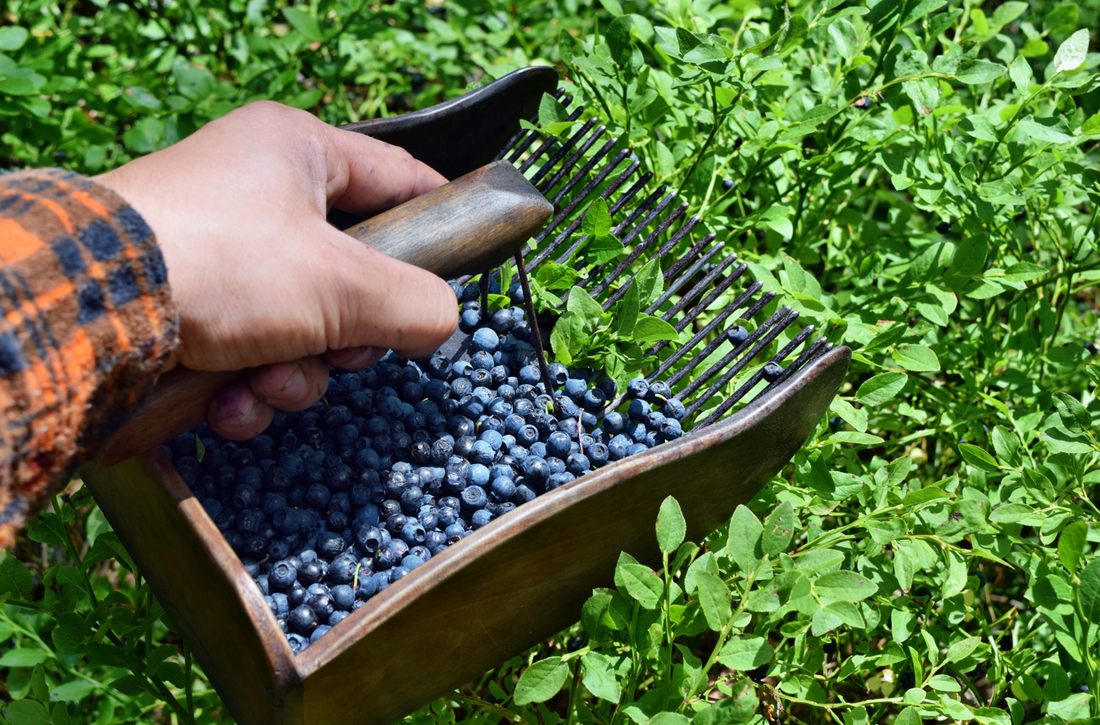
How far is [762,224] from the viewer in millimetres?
1510

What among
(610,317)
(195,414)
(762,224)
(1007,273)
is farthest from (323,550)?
(1007,273)

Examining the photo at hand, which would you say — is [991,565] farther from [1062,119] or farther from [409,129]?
[409,129]

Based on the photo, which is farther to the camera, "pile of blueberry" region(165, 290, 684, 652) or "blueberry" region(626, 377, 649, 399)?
"blueberry" region(626, 377, 649, 399)

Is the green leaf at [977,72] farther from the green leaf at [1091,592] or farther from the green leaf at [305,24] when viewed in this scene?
the green leaf at [305,24]

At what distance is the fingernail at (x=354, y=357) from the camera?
1045 mm

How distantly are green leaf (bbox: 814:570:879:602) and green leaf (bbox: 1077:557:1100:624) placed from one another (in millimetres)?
290

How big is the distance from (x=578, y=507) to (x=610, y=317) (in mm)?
399

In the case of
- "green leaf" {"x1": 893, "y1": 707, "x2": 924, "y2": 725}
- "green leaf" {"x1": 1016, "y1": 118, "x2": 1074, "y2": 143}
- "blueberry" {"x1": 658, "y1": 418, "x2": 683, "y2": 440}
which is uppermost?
"green leaf" {"x1": 1016, "y1": 118, "x2": 1074, "y2": 143}

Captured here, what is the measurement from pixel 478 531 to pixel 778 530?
0.35 meters

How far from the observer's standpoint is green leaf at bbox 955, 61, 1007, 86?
4.41 ft

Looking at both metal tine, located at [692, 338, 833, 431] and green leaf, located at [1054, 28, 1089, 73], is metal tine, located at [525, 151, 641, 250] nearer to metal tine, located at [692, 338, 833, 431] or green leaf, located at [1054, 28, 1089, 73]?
metal tine, located at [692, 338, 833, 431]

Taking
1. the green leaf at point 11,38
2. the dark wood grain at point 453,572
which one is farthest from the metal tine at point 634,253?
the green leaf at point 11,38

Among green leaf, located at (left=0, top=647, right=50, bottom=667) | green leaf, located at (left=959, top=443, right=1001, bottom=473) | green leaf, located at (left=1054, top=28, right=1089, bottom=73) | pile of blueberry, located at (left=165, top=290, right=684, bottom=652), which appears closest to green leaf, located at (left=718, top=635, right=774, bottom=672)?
pile of blueberry, located at (left=165, top=290, right=684, bottom=652)

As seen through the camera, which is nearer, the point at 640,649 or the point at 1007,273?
the point at 640,649
